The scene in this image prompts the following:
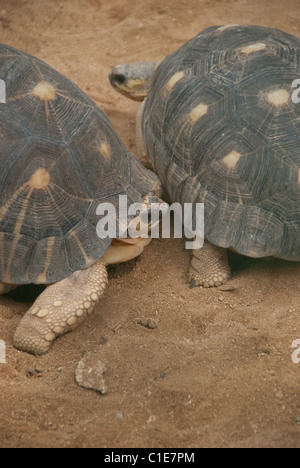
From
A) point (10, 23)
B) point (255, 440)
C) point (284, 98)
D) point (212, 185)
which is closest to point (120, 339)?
point (255, 440)

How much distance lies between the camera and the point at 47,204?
2.86 meters

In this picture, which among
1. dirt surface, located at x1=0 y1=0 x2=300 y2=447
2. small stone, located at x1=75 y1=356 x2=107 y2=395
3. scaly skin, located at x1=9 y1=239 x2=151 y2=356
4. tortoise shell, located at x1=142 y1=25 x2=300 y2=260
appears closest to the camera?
dirt surface, located at x1=0 y1=0 x2=300 y2=447

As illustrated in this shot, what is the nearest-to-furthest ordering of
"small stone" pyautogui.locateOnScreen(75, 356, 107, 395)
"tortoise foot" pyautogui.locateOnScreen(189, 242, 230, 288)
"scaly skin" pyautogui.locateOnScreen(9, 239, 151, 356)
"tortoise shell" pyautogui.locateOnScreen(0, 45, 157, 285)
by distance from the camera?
1. "small stone" pyautogui.locateOnScreen(75, 356, 107, 395)
2. "scaly skin" pyautogui.locateOnScreen(9, 239, 151, 356)
3. "tortoise shell" pyautogui.locateOnScreen(0, 45, 157, 285)
4. "tortoise foot" pyautogui.locateOnScreen(189, 242, 230, 288)

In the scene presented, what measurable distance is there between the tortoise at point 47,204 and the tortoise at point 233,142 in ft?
2.07

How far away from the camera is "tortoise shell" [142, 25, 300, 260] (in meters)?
2.99

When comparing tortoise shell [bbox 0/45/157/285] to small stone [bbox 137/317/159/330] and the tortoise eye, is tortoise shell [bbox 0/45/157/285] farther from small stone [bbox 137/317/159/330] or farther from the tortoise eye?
the tortoise eye

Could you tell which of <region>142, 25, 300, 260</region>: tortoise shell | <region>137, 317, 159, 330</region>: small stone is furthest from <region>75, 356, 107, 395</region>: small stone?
<region>142, 25, 300, 260</region>: tortoise shell

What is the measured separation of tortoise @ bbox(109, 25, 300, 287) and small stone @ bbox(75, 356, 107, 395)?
2.99 feet

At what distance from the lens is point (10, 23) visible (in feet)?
17.0

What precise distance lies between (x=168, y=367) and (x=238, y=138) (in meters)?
1.42

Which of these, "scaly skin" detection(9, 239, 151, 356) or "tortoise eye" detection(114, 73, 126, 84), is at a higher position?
"tortoise eye" detection(114, 73, 126, 84)

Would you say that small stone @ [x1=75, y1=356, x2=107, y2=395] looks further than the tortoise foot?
No

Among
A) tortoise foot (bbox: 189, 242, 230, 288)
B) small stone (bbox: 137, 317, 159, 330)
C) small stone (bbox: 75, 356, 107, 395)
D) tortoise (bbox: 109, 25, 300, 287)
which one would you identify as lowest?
small stone (bbox: 75, 356, 107, 395)

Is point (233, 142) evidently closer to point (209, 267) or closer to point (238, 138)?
point (238, 138)
